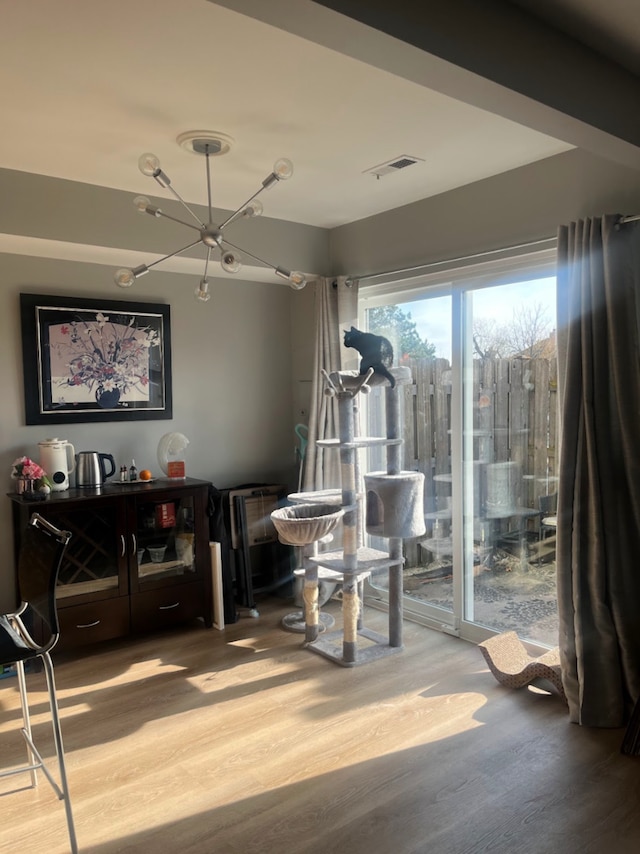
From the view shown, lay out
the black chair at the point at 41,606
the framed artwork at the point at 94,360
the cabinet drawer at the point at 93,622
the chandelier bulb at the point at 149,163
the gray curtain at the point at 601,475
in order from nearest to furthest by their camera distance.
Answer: the black chair at the point at 41,606 < the chandelier bulb at the point at 149,163 < the gray curtain at the point at 601,475 < the cabinet drawer at the point at 93,622 < the framed artwork at the point at 94,360

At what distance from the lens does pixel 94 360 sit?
3869mm

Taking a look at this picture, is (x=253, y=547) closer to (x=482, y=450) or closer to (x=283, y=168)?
(x=482, y=450)

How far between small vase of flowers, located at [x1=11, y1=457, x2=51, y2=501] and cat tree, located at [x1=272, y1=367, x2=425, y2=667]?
1.22 metres

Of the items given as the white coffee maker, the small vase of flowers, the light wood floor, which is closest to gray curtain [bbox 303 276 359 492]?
the light wood floor

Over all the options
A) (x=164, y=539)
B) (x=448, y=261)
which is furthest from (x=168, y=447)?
(x=448, y=261)

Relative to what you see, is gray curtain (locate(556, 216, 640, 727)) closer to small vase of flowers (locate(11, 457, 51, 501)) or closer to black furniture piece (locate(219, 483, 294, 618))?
black furniture piece (locate(219, 483, 294, 618))

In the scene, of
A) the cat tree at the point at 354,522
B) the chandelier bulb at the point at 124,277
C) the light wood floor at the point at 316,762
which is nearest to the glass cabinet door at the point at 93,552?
the light wood floor at the point at 316,762

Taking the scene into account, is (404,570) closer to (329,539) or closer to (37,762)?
(329,539)

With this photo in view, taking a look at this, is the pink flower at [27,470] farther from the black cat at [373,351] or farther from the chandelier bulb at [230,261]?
the black cat at [373,351]

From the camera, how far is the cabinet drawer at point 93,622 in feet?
11.3

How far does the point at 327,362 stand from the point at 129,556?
1722mm

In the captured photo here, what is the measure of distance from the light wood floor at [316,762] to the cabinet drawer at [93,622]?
0.12m

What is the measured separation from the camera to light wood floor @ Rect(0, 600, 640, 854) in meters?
2.10

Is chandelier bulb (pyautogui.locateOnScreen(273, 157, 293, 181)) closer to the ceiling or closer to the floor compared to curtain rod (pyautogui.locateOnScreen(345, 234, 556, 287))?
closer to the ceiling
